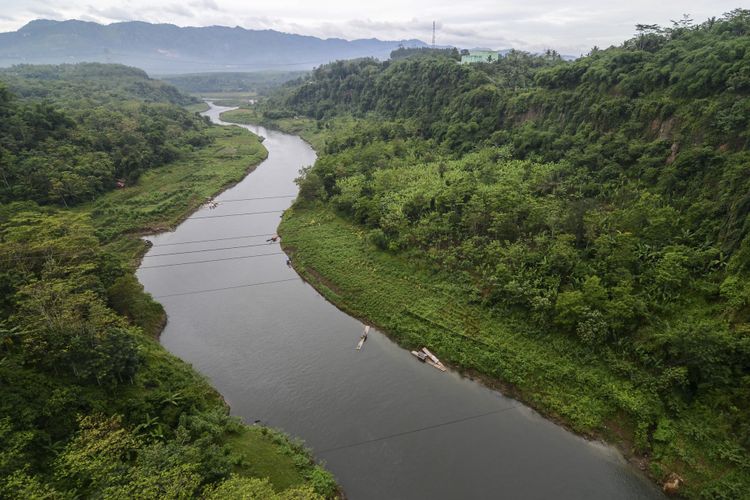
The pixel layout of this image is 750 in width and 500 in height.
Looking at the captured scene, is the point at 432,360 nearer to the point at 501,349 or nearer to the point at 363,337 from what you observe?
the point at 501,349

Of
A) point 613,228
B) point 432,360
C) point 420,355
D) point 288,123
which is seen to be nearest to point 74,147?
point 420,355

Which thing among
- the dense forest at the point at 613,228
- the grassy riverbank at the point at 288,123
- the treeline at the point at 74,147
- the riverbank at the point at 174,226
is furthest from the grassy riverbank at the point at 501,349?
the grassy riverbank at the point at 288,123

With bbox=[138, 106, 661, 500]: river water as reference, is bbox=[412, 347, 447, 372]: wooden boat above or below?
above

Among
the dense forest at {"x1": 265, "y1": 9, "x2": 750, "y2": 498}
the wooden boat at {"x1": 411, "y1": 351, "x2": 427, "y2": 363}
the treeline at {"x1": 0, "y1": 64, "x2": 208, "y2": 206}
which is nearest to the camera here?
the dense forest at {"x1": 265, "y1": 9, "x2": 750, "y2": 498}

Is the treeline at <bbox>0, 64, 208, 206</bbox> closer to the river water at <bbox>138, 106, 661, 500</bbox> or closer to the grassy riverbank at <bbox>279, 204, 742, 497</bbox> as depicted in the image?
the river water at <bbox>138, 106, 661, 500</bbox>

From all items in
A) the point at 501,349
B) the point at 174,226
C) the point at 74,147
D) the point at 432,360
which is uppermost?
the point at 74,147

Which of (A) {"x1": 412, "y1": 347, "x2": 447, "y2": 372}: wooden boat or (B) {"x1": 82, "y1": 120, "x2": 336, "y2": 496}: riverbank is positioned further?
(A) {"x1": 412, "y1": 347, "x2": 447, "y2": 372}: wooden boat

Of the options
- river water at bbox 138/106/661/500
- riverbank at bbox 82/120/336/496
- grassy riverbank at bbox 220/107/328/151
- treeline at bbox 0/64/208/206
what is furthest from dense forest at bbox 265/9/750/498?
grassy riverbank at bbox 220/107/328/151
